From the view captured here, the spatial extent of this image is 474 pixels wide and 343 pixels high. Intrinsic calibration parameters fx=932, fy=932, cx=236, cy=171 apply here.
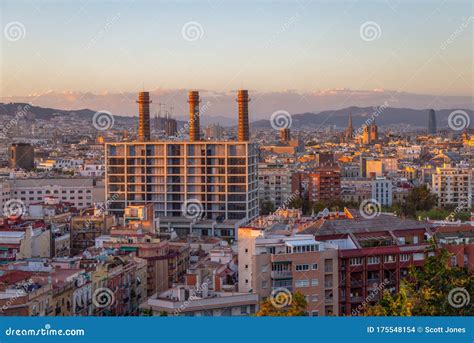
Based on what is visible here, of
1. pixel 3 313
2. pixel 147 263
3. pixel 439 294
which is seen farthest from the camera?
pixel 147 263

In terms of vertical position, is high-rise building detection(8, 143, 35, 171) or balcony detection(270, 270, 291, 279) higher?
high-rise building detection(8, 143, 35, 171)

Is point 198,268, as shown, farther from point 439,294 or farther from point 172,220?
point 172,220

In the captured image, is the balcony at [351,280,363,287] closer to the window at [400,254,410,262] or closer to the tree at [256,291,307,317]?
the window at [400,254,410,262]

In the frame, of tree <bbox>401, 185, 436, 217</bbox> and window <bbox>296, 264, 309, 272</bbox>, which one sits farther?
tree <bbox>401, 185, 436, 217</bbox>

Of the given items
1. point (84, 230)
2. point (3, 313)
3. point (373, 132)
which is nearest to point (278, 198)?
point (84, 230)

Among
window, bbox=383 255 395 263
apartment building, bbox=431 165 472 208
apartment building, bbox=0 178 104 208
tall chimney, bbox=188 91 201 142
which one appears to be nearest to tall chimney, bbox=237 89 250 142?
tall chimney, bbox=188 91 201 142

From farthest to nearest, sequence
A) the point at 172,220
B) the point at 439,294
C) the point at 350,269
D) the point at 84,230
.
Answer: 1. the point at 172,220
2. the point at 84,230
3. the point at 350,269
4. the point at 439,294

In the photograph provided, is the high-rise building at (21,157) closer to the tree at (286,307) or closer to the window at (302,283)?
the window at (302,283)
